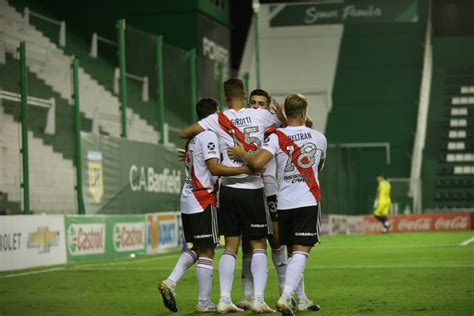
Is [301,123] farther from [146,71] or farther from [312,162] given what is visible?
[146,71]

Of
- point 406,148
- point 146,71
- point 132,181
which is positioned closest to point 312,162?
point 132,181

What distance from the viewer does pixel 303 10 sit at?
158 ft

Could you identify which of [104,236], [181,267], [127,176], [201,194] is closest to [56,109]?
[104,236]

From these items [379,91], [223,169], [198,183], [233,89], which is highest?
[379,91]

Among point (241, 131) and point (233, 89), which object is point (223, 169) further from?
point (233, 89)

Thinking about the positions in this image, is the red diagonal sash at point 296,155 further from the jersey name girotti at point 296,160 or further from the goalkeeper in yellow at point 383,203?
the goalkeeper in yellow at point 383,203

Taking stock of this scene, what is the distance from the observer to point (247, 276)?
994 centimetres

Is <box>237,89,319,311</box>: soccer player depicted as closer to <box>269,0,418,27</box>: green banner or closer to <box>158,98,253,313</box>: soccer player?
<box>158,98,253,313</box>: soccer player

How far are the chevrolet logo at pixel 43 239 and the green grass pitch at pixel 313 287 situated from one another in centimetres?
53

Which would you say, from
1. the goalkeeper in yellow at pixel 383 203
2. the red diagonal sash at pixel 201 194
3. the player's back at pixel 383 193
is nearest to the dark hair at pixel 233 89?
the red diagonal sash at pixel 201 194

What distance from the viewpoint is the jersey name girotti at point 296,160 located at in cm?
919

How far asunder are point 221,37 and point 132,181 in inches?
741

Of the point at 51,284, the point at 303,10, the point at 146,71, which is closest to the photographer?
the point at 51,284

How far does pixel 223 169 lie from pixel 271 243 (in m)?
1.04
